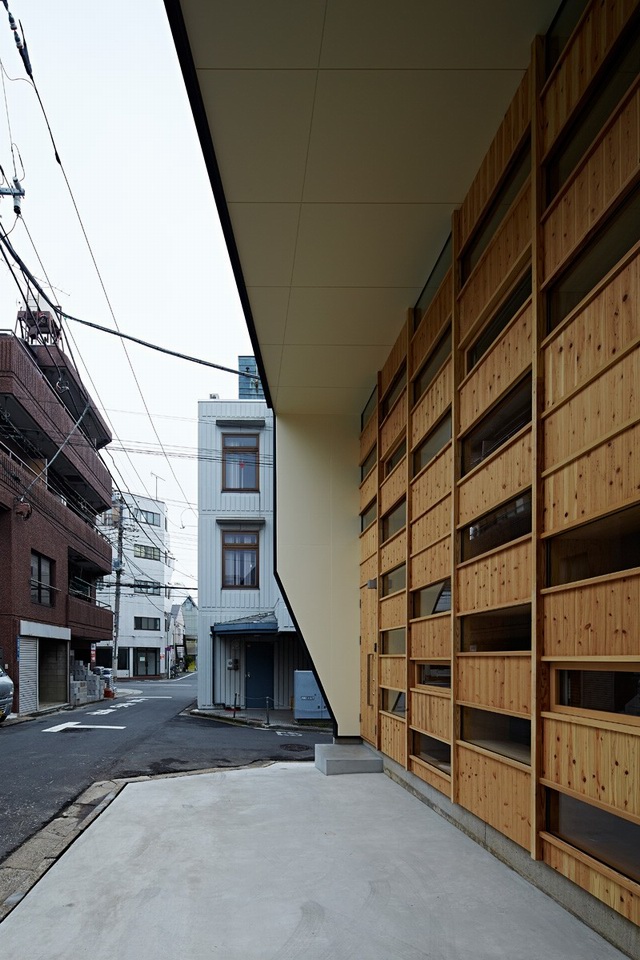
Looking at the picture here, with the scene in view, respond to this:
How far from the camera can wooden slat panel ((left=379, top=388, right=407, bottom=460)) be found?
9.82 m

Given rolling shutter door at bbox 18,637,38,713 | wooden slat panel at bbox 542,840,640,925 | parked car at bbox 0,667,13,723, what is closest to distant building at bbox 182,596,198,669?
rolling shutter door at bbox 18,637,38,713

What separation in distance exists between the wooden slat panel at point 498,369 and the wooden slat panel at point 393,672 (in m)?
3.52

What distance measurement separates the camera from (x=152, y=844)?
6641mm

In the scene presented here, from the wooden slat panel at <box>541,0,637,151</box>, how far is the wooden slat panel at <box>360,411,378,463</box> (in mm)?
6628

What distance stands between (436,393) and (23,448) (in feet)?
74.0

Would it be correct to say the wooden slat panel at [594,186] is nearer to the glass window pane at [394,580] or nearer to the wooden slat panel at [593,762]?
the wooden slat panel at [593,762]

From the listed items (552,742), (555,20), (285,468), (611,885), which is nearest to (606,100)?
(555,20)

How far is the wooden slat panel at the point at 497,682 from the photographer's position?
533cm

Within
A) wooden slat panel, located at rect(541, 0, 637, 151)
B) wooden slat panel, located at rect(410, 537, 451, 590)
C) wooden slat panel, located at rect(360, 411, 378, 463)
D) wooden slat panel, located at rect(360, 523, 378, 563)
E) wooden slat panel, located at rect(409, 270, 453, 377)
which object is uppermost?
wooden slat panel, located at rect(541, 0, 637, 151)

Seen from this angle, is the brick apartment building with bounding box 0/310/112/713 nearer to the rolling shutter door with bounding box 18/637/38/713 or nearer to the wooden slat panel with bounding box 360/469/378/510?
the rolling shutter door with bounding box 18/637/38/713

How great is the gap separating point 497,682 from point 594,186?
3.27 m

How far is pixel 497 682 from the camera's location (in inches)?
232

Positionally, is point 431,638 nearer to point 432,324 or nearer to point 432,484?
point 432,484

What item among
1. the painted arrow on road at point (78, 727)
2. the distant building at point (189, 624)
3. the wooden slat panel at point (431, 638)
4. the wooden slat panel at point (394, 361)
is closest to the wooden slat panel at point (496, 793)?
the wooden slat panel at point (431, 638)
